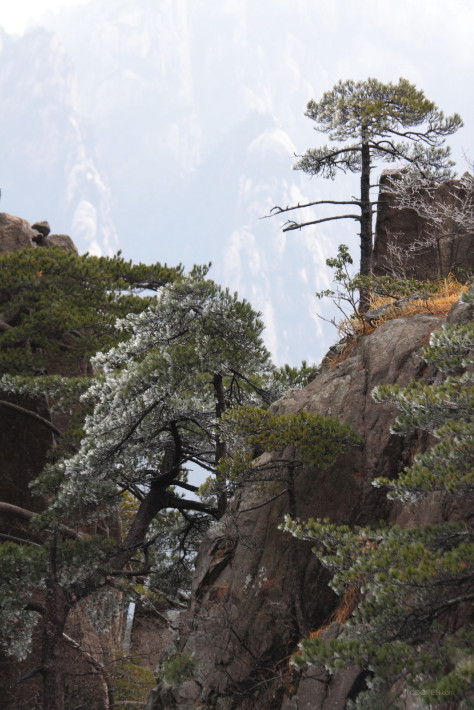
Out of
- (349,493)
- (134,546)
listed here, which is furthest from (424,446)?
(134,546)

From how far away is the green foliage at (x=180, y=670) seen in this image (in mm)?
7105

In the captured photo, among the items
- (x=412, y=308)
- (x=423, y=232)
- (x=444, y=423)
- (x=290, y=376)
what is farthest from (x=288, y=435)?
(x=423, y=232)

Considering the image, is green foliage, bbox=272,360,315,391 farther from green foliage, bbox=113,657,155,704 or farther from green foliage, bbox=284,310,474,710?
green foliage, bbox=113,657,155,704

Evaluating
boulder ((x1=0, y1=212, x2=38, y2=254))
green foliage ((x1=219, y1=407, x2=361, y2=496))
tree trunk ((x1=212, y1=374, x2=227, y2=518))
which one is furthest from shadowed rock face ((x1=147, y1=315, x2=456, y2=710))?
boulder ((x1=0, y1=212, x2=38, y2=254))

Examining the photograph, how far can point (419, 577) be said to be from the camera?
3729 mm

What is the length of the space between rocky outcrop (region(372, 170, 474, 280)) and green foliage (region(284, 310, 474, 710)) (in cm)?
937

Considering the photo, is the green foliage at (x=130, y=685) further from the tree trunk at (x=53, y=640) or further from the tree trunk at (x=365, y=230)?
the tree trunk at (x=365, y=230)

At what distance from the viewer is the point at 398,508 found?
7.04 m

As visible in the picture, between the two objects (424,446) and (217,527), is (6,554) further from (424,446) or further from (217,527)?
(424,446)

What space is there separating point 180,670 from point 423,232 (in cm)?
1223

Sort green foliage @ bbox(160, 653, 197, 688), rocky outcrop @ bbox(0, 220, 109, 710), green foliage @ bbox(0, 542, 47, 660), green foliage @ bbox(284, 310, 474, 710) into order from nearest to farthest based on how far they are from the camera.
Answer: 1. green foliage @ bbox(284, 310, 474, 710)
2. green foliage @ bbox(160, 653, 197, 688)
3. green foliage @ bbox(0, 542, 47, 660)
4. rocky outcrop @ bbox(0, 220, 109, 710)

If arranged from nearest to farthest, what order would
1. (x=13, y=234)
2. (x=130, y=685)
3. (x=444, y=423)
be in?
(x=444, y=423), (x=130, y=685), (x=13, y=234)

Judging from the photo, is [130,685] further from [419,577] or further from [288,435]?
[419,577]

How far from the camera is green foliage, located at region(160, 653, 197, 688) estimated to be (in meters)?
7.11
